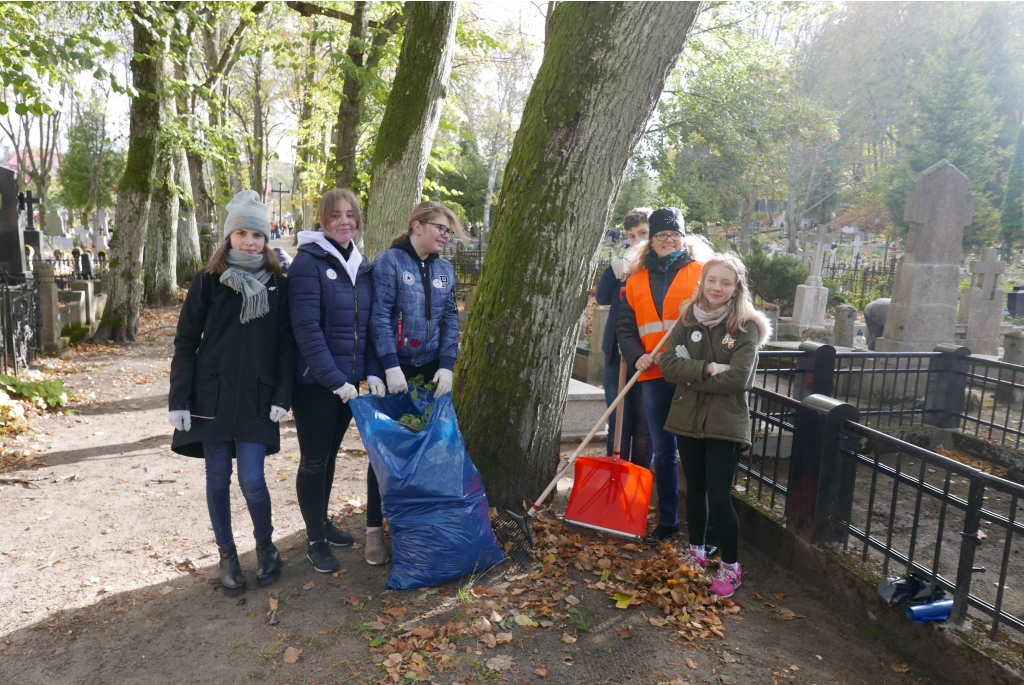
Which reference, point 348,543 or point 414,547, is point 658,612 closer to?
point 414,547

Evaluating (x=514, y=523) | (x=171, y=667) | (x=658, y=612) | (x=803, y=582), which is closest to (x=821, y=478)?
(x=803, y=582)

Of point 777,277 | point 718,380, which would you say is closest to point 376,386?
point 718,380

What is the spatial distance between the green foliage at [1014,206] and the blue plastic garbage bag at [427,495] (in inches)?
1174

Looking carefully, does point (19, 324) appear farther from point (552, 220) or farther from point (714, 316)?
point (714, 316)

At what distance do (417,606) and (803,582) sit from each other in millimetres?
2086

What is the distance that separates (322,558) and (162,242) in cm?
1350

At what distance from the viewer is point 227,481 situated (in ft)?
11.0

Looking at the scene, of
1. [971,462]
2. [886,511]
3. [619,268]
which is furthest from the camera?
[971,462]

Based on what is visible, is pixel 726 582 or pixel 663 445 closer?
pixel 726 582

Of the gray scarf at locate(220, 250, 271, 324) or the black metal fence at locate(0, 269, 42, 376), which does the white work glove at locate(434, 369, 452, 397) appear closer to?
the gray scarf at locate(220, 250, 271, 324)

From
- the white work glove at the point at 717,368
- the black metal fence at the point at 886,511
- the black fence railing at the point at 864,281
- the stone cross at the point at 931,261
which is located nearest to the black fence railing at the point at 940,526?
the black metal fence at the point at 886,511

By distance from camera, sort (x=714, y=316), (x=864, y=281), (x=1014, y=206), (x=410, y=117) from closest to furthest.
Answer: (x=714, y=316) → (x=410, y=117) → (x=864, y=281) → (x=1014, y=206)

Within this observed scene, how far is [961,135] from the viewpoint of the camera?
2764 centimetres

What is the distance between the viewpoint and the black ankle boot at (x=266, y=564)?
348 centimetres
